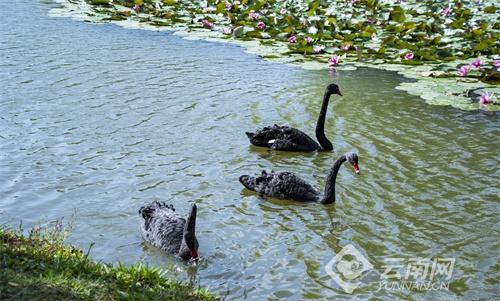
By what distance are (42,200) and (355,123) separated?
502 cm

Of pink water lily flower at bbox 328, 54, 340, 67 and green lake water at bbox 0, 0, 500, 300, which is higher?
pink water lily flower at bbox 328, 54, 340, 67

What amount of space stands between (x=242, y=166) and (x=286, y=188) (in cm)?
132

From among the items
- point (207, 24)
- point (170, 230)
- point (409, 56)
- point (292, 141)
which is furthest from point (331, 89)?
point (207, 24)

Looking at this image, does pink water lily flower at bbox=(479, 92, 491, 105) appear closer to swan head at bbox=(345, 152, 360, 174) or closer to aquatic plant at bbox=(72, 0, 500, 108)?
aquatic plant at bbox=(72, 0, 500, 108)

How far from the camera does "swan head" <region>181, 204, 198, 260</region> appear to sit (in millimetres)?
6352

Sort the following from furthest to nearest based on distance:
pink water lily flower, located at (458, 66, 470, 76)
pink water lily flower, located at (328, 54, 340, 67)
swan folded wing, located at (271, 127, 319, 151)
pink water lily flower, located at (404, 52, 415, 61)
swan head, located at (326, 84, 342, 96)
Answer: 1. pink water lily flower, located at (404, 52, 415, 61)
2. pink water lily flower, located at (328, 54, 340, 67)
3. pink water lily flower, located at (458, 66, 470, 76)
4. swan head, located at (326, 84, 342, 96)
5. swan folded wing, located at (271, 127, 319, 151)

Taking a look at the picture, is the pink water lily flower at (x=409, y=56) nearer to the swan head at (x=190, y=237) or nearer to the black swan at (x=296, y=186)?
the black swan at (x=296, y=186)

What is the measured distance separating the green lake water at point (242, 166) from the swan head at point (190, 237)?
0.12 meters

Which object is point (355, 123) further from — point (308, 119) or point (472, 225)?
point (472, 225)

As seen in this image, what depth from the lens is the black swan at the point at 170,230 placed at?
6.41 m

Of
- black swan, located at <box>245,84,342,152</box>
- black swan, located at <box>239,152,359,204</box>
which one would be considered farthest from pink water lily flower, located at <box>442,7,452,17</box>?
black swan, located at <box>239,152,359,204</box>

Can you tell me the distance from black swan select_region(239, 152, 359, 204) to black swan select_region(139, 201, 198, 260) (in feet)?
4.21

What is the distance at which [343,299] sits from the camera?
586 cm

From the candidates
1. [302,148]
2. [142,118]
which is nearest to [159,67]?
[142,118]
